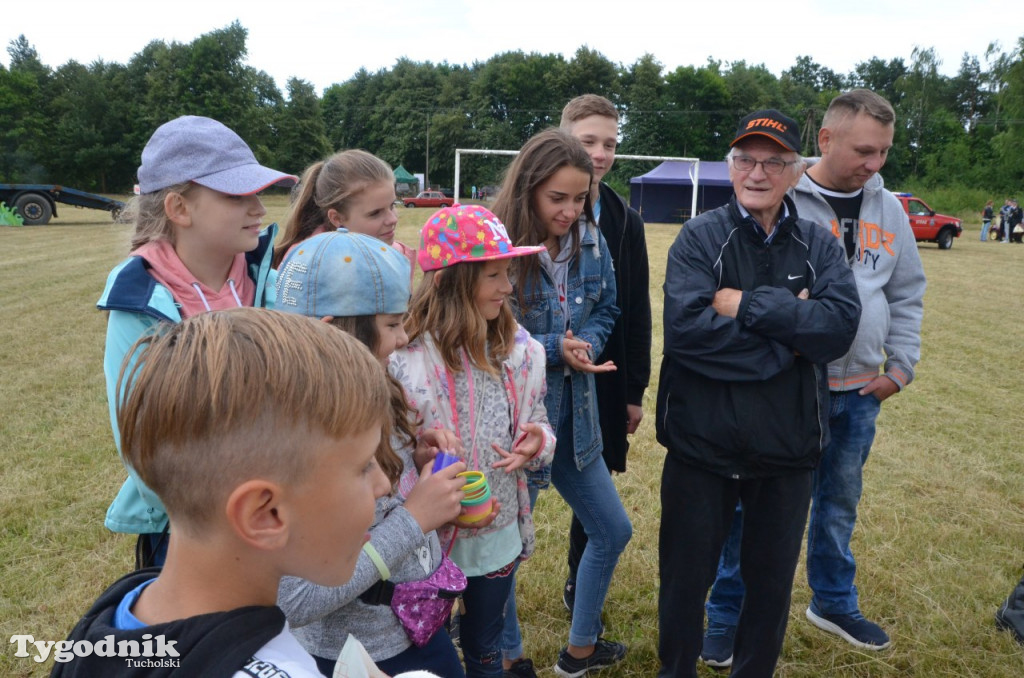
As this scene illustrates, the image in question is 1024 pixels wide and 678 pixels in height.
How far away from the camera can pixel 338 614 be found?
165 cm

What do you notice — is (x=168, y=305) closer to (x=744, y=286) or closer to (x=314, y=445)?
(x=314, y=445)

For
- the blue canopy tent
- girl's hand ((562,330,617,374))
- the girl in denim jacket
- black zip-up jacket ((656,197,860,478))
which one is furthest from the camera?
the blue canopy tent

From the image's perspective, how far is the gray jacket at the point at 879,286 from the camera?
2891 millimetres

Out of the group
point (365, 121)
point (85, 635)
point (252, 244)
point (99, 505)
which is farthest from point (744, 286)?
point (365, 121)

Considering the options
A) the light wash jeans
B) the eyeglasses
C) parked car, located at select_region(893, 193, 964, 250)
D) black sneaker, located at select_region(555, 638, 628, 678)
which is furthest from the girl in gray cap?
parked car, located at select_region(893, 193, 964, 250)

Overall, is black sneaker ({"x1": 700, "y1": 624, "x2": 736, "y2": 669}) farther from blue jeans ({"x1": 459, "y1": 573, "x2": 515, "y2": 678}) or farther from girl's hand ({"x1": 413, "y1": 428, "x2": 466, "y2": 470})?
girl's hand ({"x1": 413, "y1": 428, "x2": 466, "y2": 470})

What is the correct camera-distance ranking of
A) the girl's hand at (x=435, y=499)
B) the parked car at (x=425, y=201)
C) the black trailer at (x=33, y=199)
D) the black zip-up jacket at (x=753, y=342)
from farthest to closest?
the parked car at (x=425, y=201) < the black trailer at (x=33, y=199) < the black zip-up jacket at (x=753, y=342) < the girl's hand at (x=435, y=499)

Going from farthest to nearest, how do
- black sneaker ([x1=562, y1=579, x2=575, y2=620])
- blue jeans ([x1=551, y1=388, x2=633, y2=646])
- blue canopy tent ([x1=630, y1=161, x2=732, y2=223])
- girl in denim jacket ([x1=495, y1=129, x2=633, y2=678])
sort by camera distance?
blue canopy tent ([x1=630, y1=161, x2=732, y2=223]), black sneaker ([x1=562, y1=579, x2=575, y2=620]), blue jeans ([x1=551, y1=388, x2=633, y2=646]), girl in denim jacket ([x1=495, y1=129, x2=633, y2=678])

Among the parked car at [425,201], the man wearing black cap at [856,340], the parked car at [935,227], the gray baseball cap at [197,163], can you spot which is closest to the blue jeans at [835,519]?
the man wearing black cap at [856,340]

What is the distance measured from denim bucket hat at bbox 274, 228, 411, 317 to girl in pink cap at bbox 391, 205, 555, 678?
362 millimetres

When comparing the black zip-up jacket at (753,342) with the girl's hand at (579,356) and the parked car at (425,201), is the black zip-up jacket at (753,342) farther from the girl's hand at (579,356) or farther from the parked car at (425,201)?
the parked car at (425,201)

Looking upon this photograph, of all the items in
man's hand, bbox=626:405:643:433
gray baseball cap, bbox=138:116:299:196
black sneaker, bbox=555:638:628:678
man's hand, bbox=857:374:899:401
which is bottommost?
black sneaker, bbox=555:638:628:678

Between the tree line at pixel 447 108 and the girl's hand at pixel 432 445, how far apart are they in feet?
135

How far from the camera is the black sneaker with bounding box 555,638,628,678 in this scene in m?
2.76
